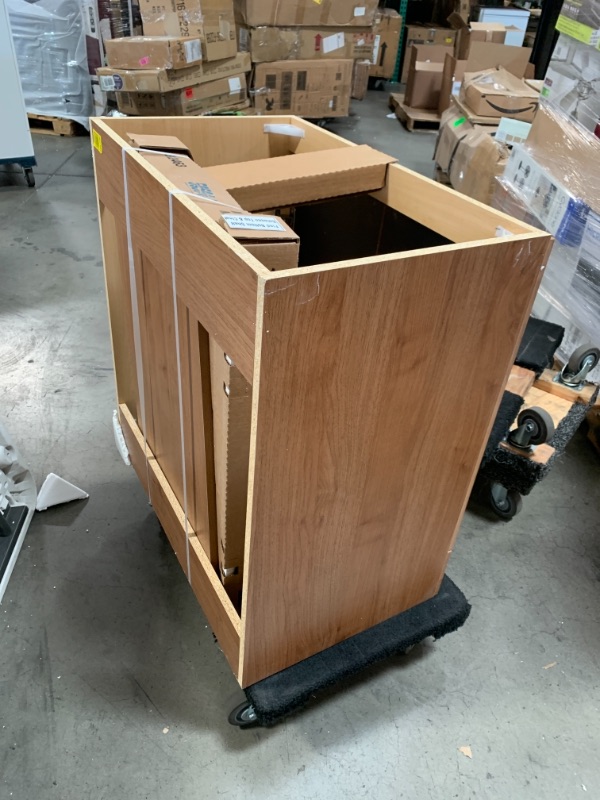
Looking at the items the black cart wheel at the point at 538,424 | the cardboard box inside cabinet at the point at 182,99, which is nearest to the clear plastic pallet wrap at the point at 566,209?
the black cart wheel at the point at 538,424

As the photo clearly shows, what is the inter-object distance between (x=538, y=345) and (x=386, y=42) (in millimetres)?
5336

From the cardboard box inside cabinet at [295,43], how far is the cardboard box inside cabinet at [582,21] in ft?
8.35

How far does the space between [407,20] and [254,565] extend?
7493 millimetres

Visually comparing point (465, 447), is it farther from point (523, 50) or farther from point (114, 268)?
point (523, 50)

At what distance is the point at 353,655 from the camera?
113 cm

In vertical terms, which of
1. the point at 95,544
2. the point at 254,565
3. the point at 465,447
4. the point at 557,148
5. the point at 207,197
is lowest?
the point at 95,544

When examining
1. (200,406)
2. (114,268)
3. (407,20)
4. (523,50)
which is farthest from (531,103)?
(407,20)

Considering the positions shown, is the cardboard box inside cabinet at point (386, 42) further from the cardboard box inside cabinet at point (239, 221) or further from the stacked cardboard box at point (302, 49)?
the cardboard box inside cabinet at point (239, 221)

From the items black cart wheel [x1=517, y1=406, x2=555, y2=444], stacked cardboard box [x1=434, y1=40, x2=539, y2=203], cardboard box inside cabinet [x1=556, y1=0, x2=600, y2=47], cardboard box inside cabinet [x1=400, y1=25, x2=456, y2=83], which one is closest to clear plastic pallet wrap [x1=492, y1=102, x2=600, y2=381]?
cardboard box inside cabinet [x1=556, y1=0, x2=600, y2=47]

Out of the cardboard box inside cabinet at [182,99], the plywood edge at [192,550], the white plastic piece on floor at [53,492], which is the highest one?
the cardboard box inside cabinet at [182,99]

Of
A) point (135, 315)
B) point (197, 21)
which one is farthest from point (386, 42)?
point (135, 315)

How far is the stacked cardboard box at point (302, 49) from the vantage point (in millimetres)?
3916

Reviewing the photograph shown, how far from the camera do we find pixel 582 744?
4.00ft

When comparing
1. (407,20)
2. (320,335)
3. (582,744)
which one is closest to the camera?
(320,335)
